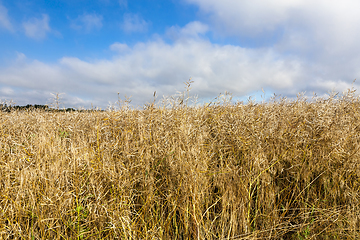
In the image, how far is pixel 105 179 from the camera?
239cm

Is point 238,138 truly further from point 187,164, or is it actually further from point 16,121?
point 16,121

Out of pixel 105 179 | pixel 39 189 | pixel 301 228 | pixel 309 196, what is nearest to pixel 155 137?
pixel 105 179

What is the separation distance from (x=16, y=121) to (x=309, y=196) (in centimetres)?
698

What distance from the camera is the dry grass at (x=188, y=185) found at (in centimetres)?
211

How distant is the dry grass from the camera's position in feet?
6.92

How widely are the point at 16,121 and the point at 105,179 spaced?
4.64 metres

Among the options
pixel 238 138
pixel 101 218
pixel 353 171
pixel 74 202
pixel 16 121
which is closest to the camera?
pixel 101 218

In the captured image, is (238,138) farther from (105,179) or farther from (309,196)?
(105,179)

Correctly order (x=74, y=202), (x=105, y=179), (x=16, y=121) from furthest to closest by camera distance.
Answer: (x=16, y=121) < (x=105, y=179) < (x=74, y=202)

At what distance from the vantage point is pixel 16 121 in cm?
521

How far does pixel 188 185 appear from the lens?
6.95 ft

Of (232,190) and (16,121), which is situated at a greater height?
(16,121)

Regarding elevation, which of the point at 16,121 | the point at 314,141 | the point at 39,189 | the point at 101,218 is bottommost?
the point at 101,218

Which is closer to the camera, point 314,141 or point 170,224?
point 170,224
